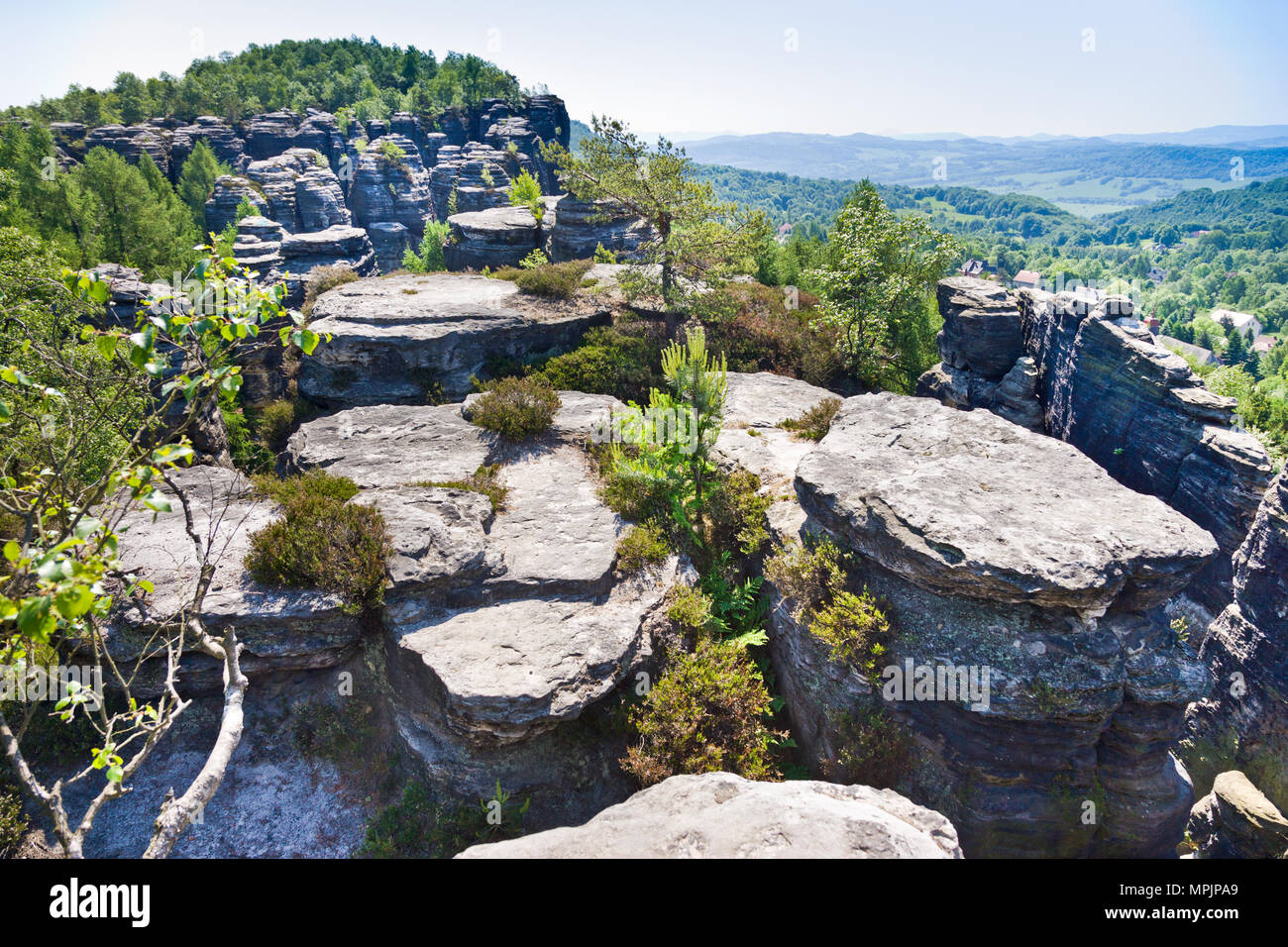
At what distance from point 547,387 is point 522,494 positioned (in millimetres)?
→ 4927

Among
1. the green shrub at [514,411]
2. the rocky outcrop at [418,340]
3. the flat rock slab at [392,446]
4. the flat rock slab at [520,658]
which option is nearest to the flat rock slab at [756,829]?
the flat rock slab at [520,658]

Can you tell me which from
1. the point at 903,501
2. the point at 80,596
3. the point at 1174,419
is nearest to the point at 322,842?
the point at 80,596

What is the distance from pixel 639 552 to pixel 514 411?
6.36m

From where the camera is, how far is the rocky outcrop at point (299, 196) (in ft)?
213

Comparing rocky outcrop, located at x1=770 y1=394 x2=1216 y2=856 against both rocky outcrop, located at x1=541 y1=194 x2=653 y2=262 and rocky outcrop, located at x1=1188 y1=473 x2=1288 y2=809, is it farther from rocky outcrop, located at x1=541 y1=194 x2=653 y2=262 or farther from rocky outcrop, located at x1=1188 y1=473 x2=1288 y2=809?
rocky outcrop, located at x1=541 y1=194 x2=653 y2=262

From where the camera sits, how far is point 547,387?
18578 millimetres

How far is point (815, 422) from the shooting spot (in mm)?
16531

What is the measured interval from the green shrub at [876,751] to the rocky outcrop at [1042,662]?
218 mm

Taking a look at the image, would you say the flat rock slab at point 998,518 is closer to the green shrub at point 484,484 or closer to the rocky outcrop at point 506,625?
the rocky outcrop at point 506,625

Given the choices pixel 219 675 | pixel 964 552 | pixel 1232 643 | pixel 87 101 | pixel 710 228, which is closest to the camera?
pixel 964 552

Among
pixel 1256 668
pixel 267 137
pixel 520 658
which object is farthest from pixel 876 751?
pixel 267 137

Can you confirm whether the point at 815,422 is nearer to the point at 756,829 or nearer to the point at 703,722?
the point at 703,722

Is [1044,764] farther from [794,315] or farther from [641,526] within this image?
[794,315]

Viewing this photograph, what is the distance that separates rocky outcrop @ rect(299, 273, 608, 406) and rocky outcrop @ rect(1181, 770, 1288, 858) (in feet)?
69.1
